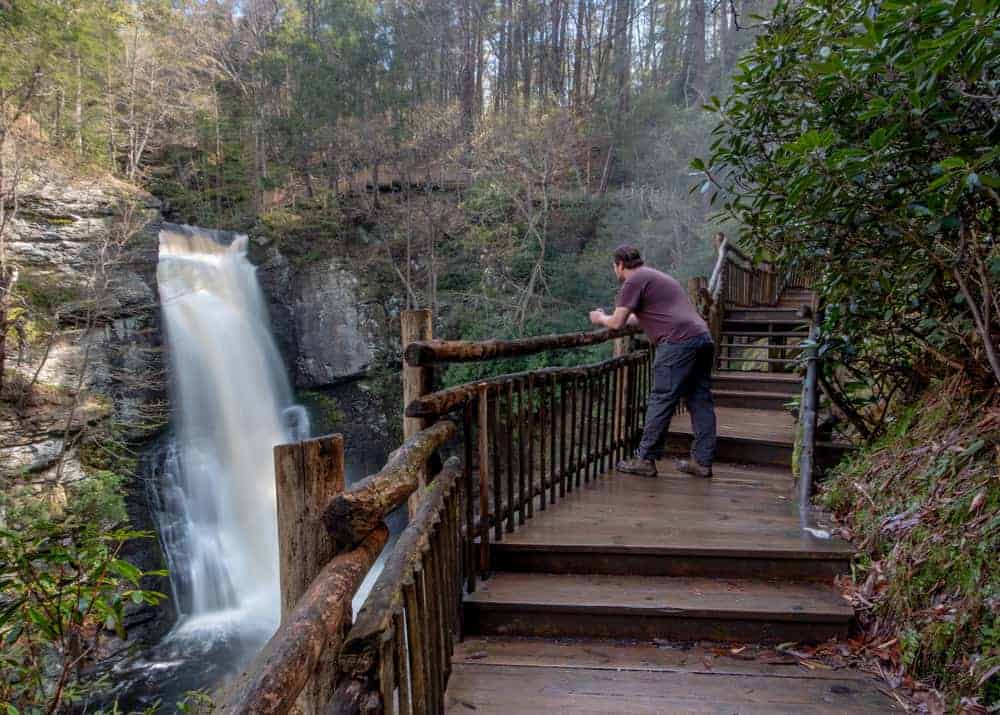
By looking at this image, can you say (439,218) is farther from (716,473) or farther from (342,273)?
(716,473)

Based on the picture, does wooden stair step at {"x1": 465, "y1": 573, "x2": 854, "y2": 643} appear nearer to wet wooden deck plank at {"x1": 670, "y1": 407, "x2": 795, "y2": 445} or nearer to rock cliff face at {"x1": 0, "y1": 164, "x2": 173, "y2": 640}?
wet wooden deck plank at {"x1": 670, "y1": 407, "x2": 795, "y2": 445}

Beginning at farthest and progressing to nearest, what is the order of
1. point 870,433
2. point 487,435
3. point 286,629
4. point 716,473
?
1. point 716,473
2. point 870,433
3. point 487,435
4. point 286,629

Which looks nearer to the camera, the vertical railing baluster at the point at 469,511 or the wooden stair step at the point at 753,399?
the vertical railing baluster at the point at 469,511

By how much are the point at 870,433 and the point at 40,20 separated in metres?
15.5

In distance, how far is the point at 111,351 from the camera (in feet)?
39.2

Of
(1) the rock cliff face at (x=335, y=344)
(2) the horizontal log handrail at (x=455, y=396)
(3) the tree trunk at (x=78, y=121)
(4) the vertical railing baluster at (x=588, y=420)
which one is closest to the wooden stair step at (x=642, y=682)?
(2) the horizontal log handrail at (x=455, y=396)

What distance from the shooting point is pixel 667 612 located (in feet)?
9.04

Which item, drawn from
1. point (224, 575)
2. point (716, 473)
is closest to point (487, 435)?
point (716, 473)

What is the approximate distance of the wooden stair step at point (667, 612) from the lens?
2.70m

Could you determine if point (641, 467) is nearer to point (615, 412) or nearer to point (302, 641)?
point (615, 412)

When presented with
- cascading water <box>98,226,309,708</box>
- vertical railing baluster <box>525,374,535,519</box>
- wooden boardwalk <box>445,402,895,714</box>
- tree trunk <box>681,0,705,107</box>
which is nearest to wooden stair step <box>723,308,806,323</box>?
wooden boardwalk <box>445,402,895,714</box>

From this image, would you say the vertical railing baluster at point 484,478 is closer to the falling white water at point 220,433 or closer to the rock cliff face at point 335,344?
the falling white water at point 220,433

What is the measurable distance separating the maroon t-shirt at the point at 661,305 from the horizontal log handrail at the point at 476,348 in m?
0.42

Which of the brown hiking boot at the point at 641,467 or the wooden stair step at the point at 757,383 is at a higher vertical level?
the wooden stair step at the point at 757,383
